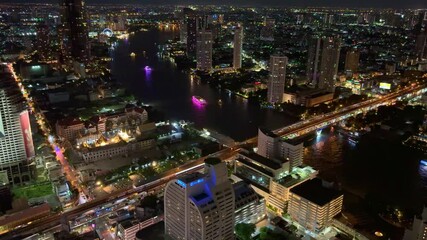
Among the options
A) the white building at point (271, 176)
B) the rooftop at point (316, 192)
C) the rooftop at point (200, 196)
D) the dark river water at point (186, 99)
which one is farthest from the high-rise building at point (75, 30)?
the rooftop at point (200, 196)

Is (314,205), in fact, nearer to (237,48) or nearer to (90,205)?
(90,205)

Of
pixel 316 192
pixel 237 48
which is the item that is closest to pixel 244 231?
pixel 316 192

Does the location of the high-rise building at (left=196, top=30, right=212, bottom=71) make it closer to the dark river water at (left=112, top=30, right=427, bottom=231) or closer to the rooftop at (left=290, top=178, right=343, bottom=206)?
the dark river water at (left=112, top=30, right=427, bottom=231)

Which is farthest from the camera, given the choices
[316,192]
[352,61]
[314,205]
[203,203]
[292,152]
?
[352,61]

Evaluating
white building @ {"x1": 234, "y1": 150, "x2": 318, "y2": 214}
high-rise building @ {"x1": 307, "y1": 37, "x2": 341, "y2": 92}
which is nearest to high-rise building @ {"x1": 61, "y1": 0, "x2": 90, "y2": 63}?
high-rise building @ {"x1": 307, "y1": 37, "x2": 341, "y2": 92}

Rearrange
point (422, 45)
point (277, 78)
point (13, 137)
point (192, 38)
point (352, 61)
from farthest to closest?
point (192, 38), point (422, 45), point (352, 61), point (277, 78), point (13, 137)

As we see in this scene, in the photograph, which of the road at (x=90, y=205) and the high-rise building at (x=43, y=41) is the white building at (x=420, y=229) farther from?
the high-rise building at (x=43, y=41)

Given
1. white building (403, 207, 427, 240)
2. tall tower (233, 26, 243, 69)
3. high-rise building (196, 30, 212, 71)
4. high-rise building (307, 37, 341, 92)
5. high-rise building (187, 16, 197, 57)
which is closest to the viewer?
white building (403, 207, 427, 240)
